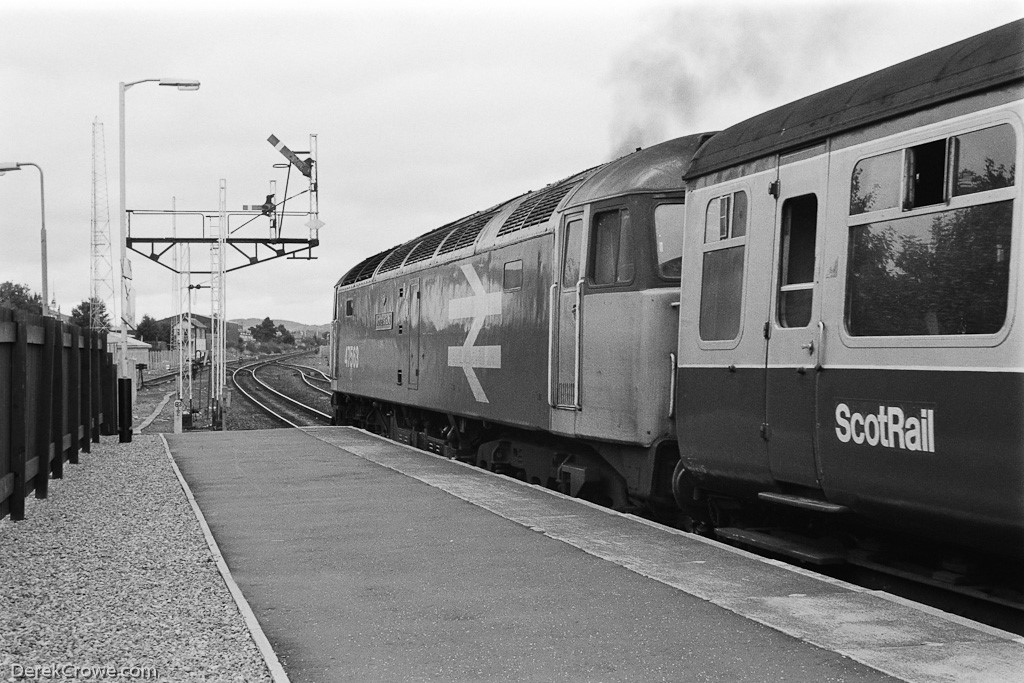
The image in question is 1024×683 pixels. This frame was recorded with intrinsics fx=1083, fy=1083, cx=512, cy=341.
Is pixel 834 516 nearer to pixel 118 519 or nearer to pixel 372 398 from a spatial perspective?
pixel 118 519

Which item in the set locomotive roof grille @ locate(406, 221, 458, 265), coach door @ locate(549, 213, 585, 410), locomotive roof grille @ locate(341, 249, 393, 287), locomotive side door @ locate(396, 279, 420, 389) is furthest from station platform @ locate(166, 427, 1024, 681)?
locomotive roof grille @ locate(341, 249, 393, 287)

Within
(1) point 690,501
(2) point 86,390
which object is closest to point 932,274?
(1) point 690,501

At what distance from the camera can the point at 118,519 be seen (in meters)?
10.7

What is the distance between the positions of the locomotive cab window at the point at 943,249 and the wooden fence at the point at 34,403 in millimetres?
6867

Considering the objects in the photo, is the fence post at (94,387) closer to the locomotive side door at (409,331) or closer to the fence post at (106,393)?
the fence post at (106,393)

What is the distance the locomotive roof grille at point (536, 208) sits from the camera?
1139cm

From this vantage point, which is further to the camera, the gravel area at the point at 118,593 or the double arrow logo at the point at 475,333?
the double arrow logo at the point at 475,333

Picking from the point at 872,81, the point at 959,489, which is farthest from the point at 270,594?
the point at 872,81

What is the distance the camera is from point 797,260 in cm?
713

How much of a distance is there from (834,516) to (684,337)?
79.8 inches

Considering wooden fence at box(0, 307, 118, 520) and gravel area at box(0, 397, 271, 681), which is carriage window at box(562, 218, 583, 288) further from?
wooden fence at box(0, 307, 118, 520)

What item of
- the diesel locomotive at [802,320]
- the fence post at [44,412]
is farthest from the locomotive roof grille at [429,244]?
the fence post at [44,412]

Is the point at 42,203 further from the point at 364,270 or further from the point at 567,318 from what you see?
the point at 567,318

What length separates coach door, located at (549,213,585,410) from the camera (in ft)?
33.6
